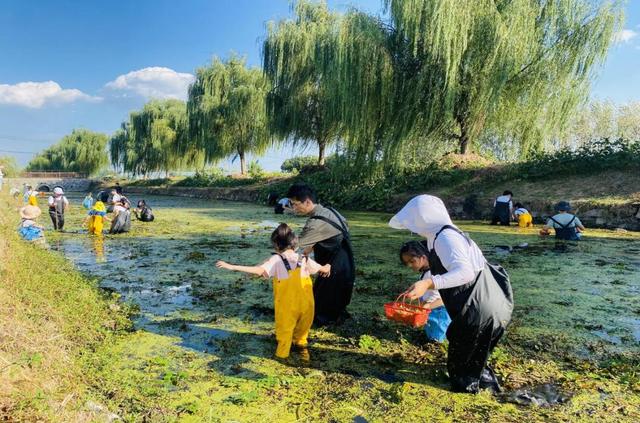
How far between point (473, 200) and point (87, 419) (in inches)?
627

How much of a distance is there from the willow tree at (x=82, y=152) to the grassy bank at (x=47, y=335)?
62131 millimetres

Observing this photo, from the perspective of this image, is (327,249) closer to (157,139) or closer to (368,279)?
(368,279)

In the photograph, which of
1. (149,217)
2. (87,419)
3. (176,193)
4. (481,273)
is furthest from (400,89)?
(176,193)

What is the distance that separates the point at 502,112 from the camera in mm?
17547

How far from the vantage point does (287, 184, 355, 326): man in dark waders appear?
446cm

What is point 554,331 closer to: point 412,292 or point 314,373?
point 412,292

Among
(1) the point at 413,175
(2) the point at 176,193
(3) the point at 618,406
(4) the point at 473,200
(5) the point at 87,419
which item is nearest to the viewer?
(5) the point at 87,419

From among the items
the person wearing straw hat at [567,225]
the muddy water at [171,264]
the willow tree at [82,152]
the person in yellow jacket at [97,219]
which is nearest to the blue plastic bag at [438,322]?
the muddy water at [171,264]

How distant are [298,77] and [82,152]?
48124mm

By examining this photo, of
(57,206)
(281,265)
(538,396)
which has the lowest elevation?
(538,396)

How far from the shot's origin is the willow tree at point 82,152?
61594mm

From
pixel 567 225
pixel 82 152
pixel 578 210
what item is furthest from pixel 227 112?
pixel 82 152

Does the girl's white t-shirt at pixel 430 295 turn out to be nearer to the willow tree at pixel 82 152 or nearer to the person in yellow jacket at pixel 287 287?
the person in yellow jacket at pixel 287 287

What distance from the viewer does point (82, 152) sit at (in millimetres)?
61281
